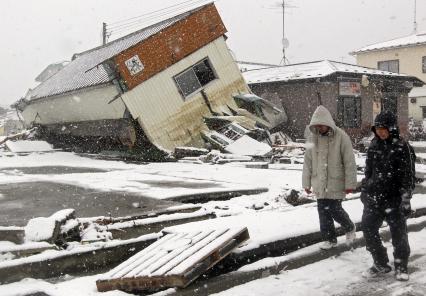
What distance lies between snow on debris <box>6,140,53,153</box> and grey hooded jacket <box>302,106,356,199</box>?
1858cm

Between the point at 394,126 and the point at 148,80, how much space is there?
44.8ft

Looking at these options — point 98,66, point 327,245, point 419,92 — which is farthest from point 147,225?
point 419,92

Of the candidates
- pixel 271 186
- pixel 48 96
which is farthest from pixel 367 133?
pixel 48 96

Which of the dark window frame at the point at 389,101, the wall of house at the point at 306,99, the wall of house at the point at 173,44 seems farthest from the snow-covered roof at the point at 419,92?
the wall of house at the point at 173,44

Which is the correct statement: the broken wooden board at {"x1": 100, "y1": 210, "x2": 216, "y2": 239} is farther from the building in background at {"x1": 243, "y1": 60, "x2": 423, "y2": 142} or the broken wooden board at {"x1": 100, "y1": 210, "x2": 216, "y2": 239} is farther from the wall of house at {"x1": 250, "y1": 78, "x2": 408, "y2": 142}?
the wall of house at {"x1": 250, "y1": 78, "x2": 408, "y2": 142}

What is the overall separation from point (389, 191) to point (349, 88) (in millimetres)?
19268

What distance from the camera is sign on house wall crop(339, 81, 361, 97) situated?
22375mm

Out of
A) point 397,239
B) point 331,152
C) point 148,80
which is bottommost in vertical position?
point 397,239

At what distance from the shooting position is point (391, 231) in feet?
15.3

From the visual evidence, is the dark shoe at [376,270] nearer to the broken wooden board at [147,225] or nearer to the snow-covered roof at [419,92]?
the broken wooden board at [147,225]

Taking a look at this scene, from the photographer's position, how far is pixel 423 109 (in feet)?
120

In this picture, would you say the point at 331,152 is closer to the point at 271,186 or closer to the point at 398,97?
the point at 271,186

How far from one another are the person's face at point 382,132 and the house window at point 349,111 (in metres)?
18.6

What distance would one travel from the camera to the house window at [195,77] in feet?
60.1
